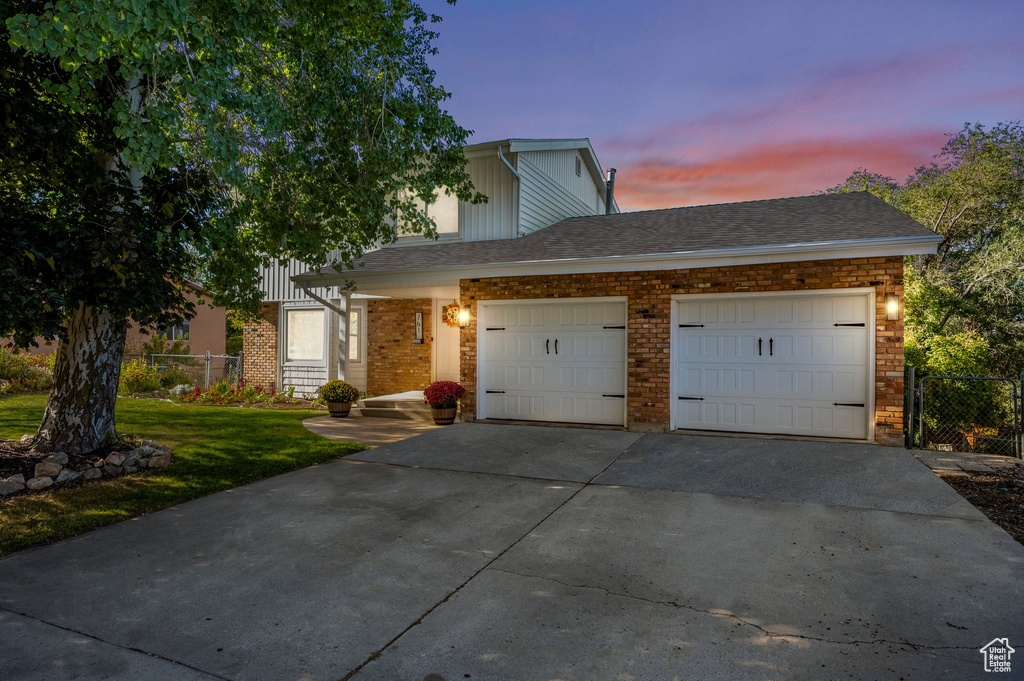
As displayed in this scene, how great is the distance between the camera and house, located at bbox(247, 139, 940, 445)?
7.85 metres

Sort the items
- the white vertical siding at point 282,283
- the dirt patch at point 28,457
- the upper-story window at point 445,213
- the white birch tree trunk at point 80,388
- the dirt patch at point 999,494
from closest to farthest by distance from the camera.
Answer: the dirt patch at point 999,494 → the dirt patch at point 28,457 → the white birch tree trunk at point 80,388 → the upper-story window at point 445,213 → the white vertical siding at point 282,283

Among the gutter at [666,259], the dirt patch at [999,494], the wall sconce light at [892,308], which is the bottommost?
the dirt patch at [999,494]

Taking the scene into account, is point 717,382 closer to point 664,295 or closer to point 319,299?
point 664,295

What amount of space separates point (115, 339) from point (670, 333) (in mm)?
7627

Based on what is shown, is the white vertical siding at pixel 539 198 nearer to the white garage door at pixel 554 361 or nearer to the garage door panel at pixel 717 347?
the white garage door at pixel 554 361

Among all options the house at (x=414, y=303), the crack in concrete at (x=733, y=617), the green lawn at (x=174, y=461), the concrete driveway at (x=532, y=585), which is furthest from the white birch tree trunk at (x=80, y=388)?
the crack in concrete at (x=733, y=617)

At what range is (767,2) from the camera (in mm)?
10570

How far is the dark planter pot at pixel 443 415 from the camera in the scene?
10.4m

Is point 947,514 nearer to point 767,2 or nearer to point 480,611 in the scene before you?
point 480,611

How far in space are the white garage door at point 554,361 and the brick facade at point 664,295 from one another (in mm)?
236

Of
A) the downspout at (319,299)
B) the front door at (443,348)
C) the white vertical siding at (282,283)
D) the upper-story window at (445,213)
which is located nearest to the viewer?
the downspout at (319,299)

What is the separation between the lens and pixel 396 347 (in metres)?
14.0

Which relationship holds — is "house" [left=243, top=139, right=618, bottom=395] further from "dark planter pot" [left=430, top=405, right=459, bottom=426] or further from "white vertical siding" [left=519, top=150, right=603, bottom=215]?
"dark planter pot" [left=430, top=405, right=459, bottom=426]

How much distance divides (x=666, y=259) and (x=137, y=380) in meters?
15.3
